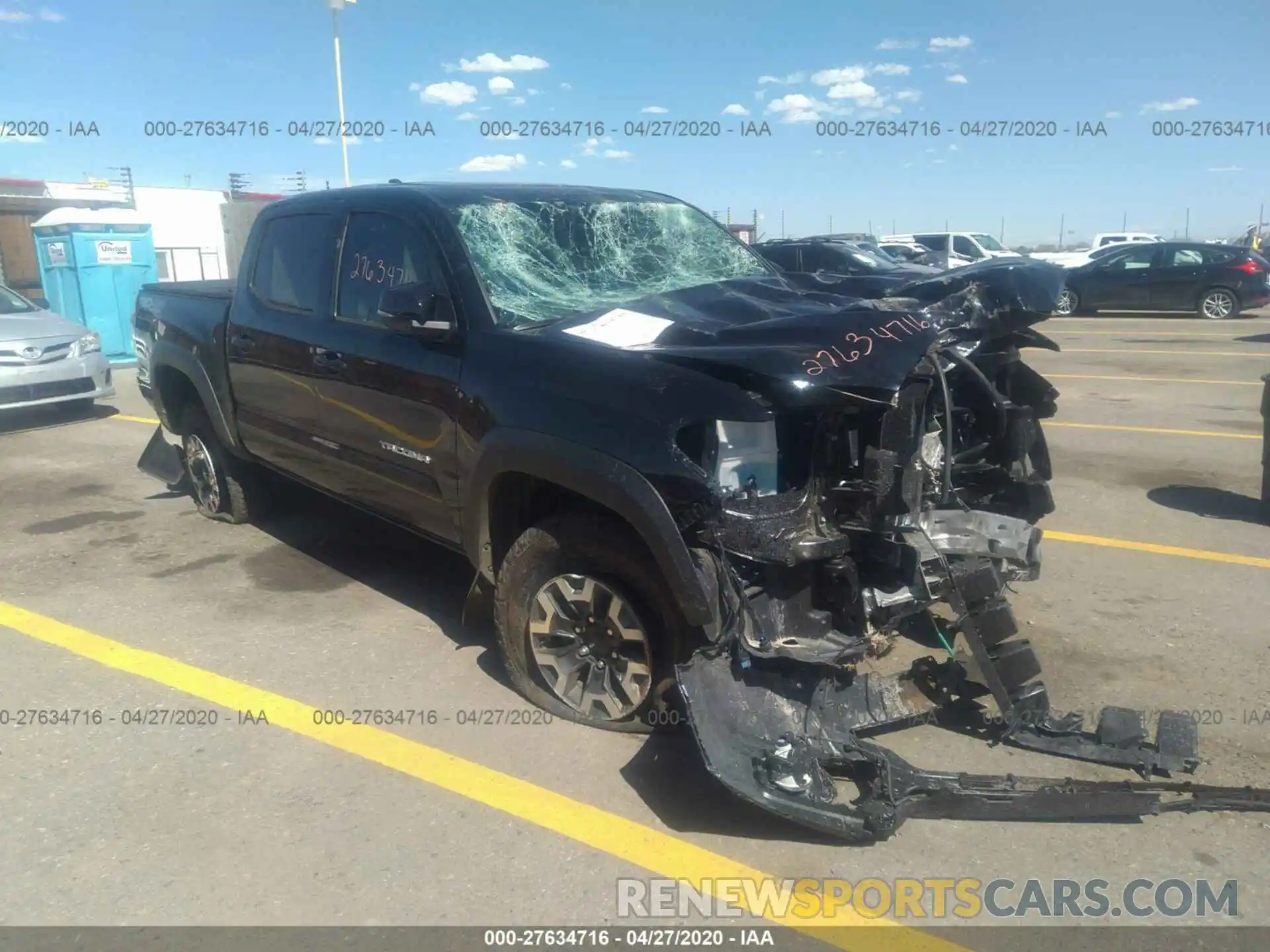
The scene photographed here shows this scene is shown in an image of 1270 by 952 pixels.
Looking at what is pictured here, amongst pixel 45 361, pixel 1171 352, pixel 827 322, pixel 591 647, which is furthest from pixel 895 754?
pixel 1171 352

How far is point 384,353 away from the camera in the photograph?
4.06 m

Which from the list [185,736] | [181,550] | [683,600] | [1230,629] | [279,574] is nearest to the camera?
[683,600]

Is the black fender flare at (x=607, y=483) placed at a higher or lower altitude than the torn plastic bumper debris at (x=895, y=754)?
higher

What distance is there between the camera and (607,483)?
3.08m

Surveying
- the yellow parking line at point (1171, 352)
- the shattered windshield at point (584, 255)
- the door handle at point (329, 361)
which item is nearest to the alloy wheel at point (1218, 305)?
the yellow parking line at point (1171, 352)

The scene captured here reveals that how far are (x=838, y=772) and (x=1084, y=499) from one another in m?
4.17

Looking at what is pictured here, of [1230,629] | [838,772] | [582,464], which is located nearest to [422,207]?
[582,464]

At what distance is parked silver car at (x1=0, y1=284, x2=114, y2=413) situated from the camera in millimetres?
9078

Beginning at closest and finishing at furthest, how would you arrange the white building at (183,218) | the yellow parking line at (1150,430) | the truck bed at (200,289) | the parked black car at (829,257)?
the truck bed at (200,289) < the yellow parking line at (1150,430) < the parked black car at (829,257) < the white building at (183,218)

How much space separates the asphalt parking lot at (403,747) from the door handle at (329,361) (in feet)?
4.00

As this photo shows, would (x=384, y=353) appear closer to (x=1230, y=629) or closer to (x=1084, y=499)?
(x=1230, y=629)

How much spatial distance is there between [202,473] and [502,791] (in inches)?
158

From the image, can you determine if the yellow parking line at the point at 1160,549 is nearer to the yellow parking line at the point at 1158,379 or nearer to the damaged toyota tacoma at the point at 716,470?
the damaged toyota tacoma at the point at 716,470

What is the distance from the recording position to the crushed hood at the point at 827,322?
9.70 ft
